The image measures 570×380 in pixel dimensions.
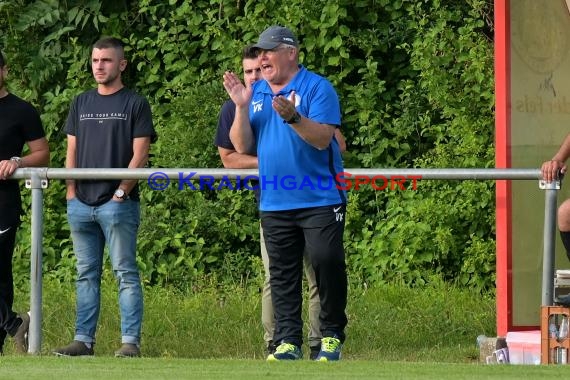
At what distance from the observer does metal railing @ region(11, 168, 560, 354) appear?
301 inches

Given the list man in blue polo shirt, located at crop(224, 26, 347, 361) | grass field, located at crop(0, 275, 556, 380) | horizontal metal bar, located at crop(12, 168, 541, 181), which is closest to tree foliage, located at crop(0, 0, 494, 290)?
grass field, located at crop(0, 275, 556, 380)

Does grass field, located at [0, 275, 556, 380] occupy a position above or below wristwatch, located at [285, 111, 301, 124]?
below

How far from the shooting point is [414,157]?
490 inches

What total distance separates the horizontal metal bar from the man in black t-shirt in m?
0.24

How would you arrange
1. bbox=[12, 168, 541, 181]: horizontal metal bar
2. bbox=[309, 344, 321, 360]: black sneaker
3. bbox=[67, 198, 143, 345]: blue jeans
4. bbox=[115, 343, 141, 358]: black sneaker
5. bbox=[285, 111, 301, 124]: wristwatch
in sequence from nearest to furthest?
bbox=[285, 111, 301, 124]: wristwatch → bbox=[12, 168, 541, 181]: horizontal metal bar → bbox=[309, 344, 321, 360]: black sneaker → bbox=[115, 343, 141, 358]: black sneaker → bbox=[67, 198, 143, 345]: blue jeans

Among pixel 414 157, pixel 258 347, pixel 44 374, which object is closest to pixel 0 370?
pixel 44 374

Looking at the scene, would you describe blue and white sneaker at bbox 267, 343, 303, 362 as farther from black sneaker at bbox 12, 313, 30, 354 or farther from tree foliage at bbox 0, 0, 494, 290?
tree foliage at bbox 0, 0, 494, 290

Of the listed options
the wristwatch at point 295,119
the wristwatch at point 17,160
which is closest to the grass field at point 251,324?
the wristwatch at point 17,160

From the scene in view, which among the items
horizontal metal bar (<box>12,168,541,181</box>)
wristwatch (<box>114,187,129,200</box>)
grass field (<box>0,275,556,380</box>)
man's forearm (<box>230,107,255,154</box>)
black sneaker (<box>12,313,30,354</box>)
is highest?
man's forearm (<box>230,107,255,154</box>)

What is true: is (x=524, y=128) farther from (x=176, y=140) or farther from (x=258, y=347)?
(x=176, y=140)

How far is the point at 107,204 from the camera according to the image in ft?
27.0

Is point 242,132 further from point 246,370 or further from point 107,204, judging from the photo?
point 246,370

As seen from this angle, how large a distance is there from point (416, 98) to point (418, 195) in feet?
3.09

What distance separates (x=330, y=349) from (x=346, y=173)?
100cm
